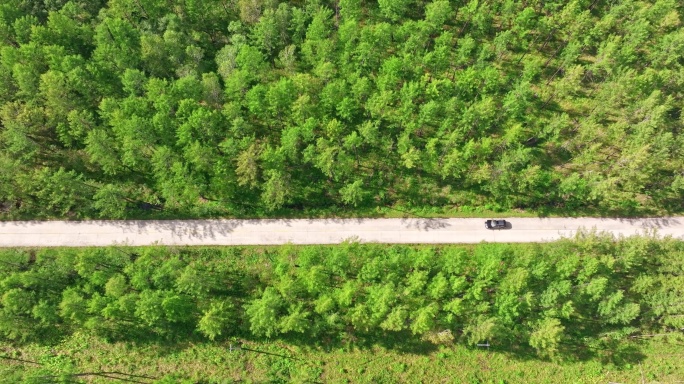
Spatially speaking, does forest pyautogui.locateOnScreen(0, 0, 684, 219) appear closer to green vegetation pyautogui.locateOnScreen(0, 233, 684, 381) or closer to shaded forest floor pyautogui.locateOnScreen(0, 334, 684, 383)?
green vegetation pyautogui.locateOnScreen(0, 233, 684, 381)

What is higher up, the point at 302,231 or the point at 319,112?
the point at 319,112

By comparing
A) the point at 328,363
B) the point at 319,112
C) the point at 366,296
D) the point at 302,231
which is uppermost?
the point at 319,112

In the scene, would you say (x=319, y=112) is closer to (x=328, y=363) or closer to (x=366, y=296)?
(x=366, y=296)

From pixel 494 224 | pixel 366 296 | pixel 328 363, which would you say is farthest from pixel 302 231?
pixel 494 224

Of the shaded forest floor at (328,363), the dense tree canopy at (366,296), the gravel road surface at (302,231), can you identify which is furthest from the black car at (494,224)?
the shaded forest floor at (328,363)

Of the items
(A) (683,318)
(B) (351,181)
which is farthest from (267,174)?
A: (A) (683,318)

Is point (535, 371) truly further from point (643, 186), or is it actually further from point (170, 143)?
point (170, 143)

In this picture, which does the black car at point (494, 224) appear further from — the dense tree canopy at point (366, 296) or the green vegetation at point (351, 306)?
the green vegetation at point (351, 306)

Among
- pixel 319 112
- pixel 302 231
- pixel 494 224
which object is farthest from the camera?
pixel 319 112
